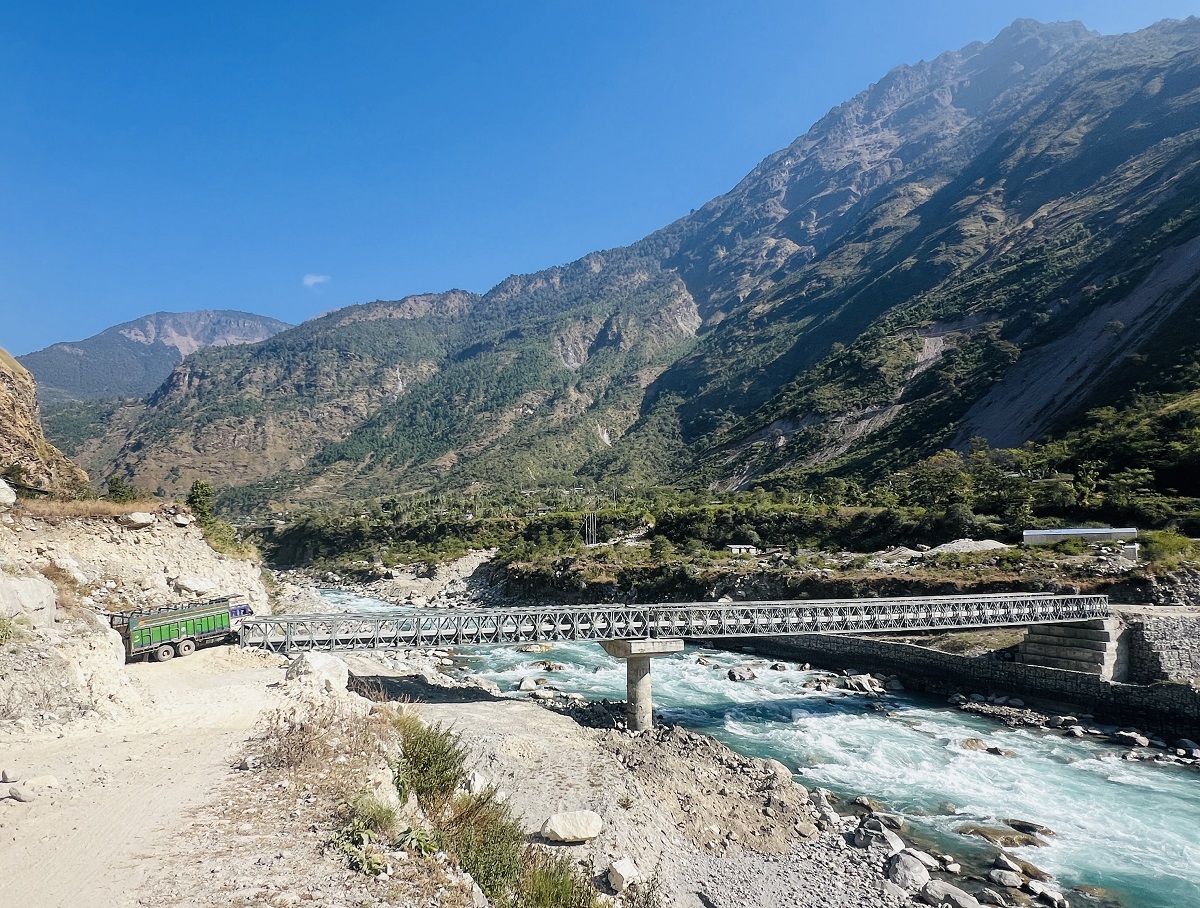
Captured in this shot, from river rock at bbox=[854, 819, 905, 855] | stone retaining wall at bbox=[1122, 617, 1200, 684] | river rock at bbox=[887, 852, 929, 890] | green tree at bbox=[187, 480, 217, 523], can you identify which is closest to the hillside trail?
river rock at bbox=[887, 852, 929, 890]

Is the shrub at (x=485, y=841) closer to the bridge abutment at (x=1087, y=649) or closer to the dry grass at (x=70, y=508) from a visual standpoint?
the dry grass at (x=70, y=508)

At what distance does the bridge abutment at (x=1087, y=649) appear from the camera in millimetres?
26375

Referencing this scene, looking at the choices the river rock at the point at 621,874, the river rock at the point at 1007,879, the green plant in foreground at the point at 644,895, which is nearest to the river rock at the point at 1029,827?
the river rock at the point at 1007,879

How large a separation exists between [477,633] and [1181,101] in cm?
26586

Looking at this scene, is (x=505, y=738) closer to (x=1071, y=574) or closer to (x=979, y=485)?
(x=1071, y=574)

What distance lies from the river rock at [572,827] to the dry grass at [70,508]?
2699 cm

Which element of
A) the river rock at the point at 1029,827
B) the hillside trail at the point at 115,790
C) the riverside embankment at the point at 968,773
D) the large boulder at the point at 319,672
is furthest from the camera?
the large boulder at the point at 319,672

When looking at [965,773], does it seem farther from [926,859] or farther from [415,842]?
[415,842]

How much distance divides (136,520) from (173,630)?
1259 cm

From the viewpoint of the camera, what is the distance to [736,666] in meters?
35.0

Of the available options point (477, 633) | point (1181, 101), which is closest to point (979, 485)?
point (477, 633)

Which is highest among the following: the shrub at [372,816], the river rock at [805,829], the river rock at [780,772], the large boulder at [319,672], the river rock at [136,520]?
the river rock at [136,520]

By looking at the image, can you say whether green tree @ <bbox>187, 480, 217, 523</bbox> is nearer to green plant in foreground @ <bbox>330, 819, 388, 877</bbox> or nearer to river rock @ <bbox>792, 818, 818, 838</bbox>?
green plant in foreground @ <bbox>330, 819, 388, 877</bbox>

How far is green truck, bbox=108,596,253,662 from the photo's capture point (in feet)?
65.8
